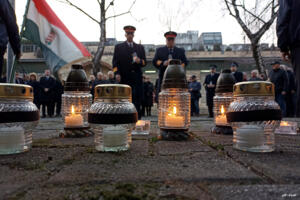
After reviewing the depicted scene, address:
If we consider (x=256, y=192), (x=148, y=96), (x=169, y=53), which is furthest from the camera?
(x=148, y=96)

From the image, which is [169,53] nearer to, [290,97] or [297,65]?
[297,65]

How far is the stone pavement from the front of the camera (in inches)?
36.4

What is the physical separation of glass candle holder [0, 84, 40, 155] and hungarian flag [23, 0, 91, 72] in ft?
8.71

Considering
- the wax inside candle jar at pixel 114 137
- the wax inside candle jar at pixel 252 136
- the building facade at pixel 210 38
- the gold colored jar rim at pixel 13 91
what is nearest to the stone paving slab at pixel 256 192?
the wax inside candle jar at pixel 252 136

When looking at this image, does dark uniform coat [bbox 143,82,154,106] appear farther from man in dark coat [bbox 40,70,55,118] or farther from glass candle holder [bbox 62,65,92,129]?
glass candle holder [bbox 62,65,92,129]

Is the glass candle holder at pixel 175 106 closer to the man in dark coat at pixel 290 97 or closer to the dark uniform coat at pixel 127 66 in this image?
the dark uniform coat at pixel 127 66

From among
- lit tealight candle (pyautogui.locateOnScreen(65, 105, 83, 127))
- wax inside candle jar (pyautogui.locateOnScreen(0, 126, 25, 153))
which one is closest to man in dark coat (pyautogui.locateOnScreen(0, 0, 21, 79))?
lit tealight candle (pyautogui.locateOnScreen(65, 105, 83, 127))

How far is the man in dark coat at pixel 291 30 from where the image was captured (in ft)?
6.86

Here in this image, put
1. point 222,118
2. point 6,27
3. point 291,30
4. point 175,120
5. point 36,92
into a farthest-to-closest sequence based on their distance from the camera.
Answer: point 36,92 < point 222,118 < point 6,27 < point 175,120 < point 291,30

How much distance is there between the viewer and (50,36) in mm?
4336

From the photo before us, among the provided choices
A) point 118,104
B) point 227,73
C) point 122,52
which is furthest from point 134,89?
point 118,104

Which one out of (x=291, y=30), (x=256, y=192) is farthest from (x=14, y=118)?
Result: (x=291, y=30)

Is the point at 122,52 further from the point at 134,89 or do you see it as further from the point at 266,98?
the point at 266,98

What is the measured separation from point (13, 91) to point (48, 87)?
24.9 ft
